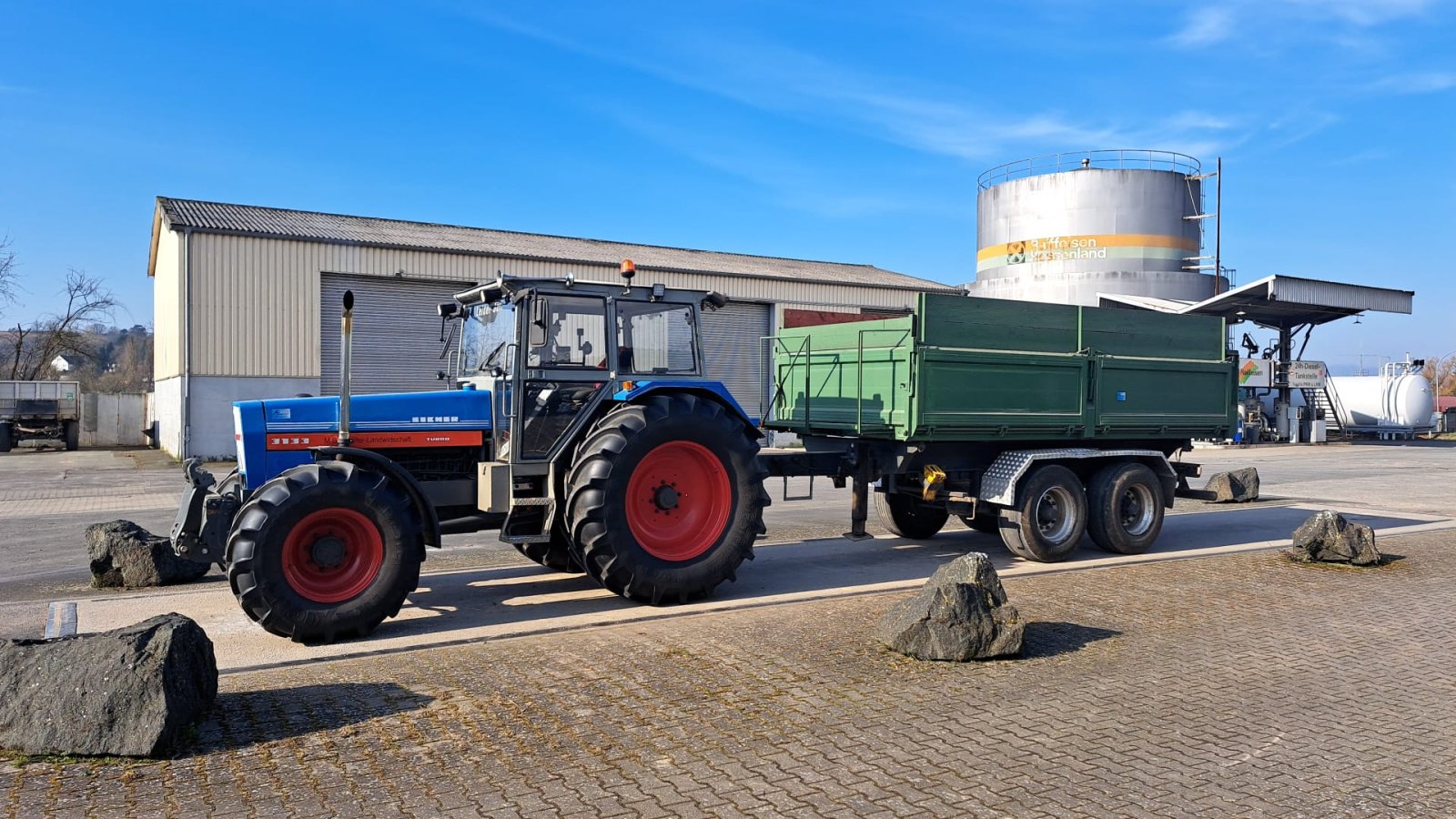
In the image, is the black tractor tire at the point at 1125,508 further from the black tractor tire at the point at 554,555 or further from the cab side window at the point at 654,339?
the black tractor tire at the point at 554,555

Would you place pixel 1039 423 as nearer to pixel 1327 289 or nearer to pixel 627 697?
pixel 627 697

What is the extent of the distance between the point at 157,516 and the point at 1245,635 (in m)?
13.8

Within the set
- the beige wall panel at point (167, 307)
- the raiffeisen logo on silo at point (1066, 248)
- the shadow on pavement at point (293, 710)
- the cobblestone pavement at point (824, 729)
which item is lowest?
the cobblestone pavement at point (824, 729)

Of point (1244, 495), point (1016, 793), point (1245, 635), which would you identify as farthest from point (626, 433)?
point (1244, 495)

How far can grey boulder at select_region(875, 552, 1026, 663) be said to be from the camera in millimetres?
6555

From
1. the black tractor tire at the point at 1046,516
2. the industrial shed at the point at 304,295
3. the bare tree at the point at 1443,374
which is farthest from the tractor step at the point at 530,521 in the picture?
the bare tree at the point at 1443,374

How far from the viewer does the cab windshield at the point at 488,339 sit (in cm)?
814

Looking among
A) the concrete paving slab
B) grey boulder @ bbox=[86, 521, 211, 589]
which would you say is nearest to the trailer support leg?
the concrete paving slab

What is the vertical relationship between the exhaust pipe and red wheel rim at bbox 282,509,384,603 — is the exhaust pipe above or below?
above

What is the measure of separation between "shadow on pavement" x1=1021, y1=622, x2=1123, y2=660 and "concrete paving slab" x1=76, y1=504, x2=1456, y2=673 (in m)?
1.76

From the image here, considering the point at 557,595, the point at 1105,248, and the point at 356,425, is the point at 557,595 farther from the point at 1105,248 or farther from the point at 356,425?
the point at 1105,248

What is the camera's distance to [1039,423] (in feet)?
34.8

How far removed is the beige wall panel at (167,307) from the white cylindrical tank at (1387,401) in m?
42.8

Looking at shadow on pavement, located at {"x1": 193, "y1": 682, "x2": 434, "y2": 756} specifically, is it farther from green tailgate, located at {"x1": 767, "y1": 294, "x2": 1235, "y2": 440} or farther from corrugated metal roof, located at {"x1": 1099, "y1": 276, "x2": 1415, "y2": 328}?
corrugated metal roof, located at {"x1": 1099, "y1": 276, "x2": 1415, "y2": 328}
